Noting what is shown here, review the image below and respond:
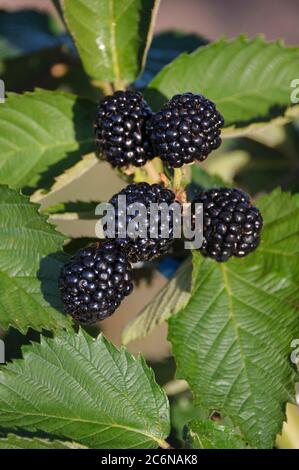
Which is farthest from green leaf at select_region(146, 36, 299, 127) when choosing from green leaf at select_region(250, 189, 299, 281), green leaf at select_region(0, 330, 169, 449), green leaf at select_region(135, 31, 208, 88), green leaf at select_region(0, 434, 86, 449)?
green leaf at select_region(0, 434, 86, 449)

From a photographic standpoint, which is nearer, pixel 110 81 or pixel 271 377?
pixel 271 377

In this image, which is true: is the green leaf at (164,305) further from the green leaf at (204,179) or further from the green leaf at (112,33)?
the green leaf at (112,33)

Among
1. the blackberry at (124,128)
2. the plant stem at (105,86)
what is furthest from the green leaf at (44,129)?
the blackberry at (124,128)

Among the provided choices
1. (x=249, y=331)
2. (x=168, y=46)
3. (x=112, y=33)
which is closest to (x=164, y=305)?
(x=249, y=331)

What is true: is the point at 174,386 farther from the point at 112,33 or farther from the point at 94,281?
the point at 112,33

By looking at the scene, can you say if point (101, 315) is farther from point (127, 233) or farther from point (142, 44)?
point (142, 44)

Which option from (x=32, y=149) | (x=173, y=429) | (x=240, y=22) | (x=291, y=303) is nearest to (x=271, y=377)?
(x=291, y=303)

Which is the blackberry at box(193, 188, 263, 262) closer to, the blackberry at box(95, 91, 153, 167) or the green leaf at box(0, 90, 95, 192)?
the blackberry at box(95, 91, 153, 167)
